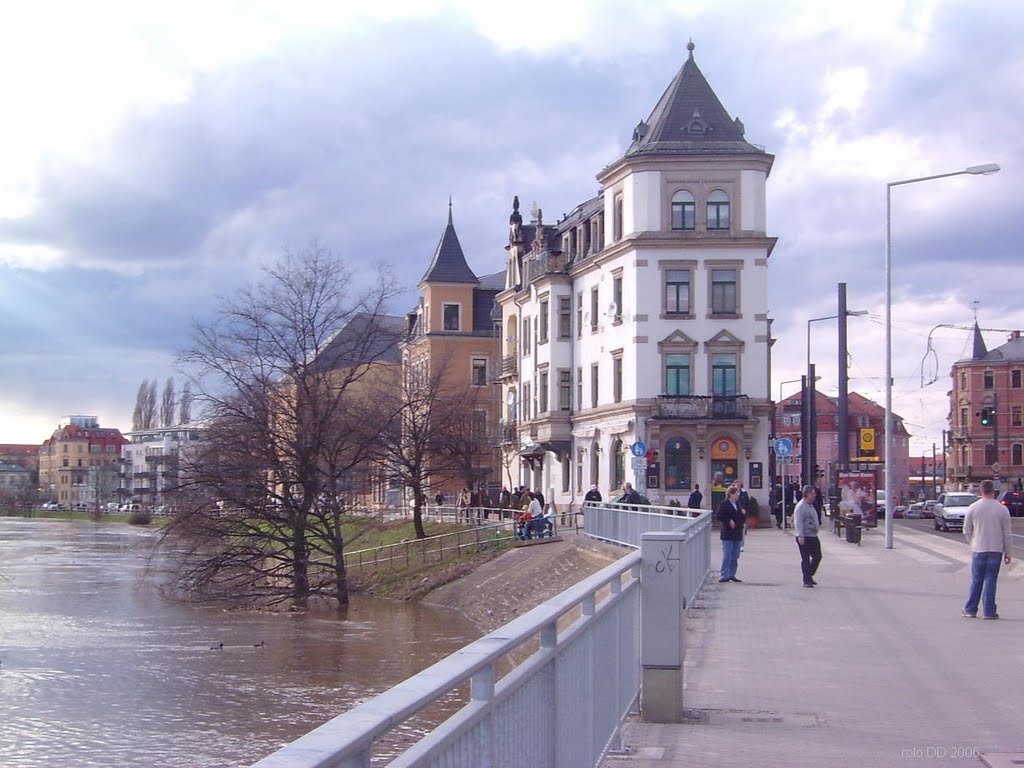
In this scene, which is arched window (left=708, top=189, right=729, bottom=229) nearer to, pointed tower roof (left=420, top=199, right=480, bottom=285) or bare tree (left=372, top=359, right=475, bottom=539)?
bare tree (left=372, top=359, right=475, bottom=539)

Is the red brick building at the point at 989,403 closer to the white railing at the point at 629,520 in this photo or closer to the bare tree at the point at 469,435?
the bare tree at the point at 469,435

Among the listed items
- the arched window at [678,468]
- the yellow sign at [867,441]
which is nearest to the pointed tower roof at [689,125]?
the arched window at [678,468]

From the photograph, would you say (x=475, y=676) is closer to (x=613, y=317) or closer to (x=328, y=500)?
(x=328, y=500)

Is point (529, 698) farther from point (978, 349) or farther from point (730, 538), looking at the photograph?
point (978, 349)

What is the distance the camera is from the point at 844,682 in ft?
39.7

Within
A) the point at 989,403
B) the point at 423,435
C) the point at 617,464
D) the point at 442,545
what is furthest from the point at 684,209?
the point at 989,403

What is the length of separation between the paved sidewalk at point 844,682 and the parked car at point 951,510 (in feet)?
113

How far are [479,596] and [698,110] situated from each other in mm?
26712

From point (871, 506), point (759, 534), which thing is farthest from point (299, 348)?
point (871, 506)

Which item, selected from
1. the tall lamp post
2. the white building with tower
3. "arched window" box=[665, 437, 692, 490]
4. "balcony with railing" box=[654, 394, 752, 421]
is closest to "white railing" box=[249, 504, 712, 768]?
the tall lamp post

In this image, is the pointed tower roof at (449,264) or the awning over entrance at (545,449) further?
the pointed tower roof at (449,264)

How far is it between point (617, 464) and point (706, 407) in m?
5.67

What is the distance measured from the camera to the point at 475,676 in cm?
451

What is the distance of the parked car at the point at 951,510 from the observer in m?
56.0
